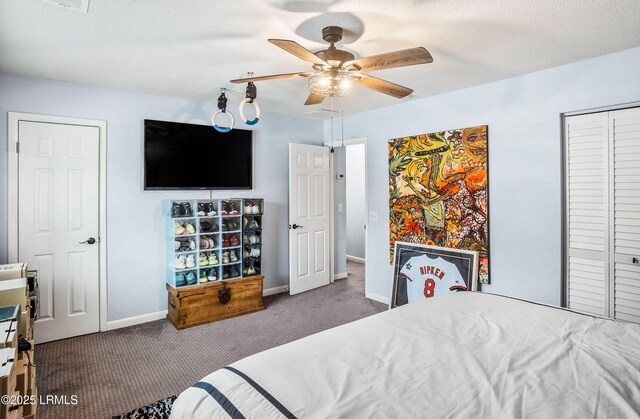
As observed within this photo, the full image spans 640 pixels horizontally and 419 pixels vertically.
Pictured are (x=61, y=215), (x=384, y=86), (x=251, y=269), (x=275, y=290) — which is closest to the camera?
(x=384, y=86)

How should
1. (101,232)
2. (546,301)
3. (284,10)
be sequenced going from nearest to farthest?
1. (284,10)
2. (546,301)
3. (101,232)

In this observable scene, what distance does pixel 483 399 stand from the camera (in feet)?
3.56

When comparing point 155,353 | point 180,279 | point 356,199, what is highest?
point 356,199

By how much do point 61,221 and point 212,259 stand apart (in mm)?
1407

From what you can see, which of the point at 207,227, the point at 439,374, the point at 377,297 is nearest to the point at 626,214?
the point at 439,374

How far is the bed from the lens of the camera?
3.42 feet

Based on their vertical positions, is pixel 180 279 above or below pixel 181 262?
below

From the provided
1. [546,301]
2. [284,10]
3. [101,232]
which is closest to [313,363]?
[284,10]

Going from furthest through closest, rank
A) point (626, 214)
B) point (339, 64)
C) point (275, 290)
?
1. point (275, 290)
2. point (626, 214)
3. point (339, 64)

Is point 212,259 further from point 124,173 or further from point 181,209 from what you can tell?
point 124,173

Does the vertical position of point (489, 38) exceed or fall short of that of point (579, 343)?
it exceeds it

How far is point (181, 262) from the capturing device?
141 inches

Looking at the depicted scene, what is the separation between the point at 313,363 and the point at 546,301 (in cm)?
257

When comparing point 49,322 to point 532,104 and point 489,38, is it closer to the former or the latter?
point 489,38
